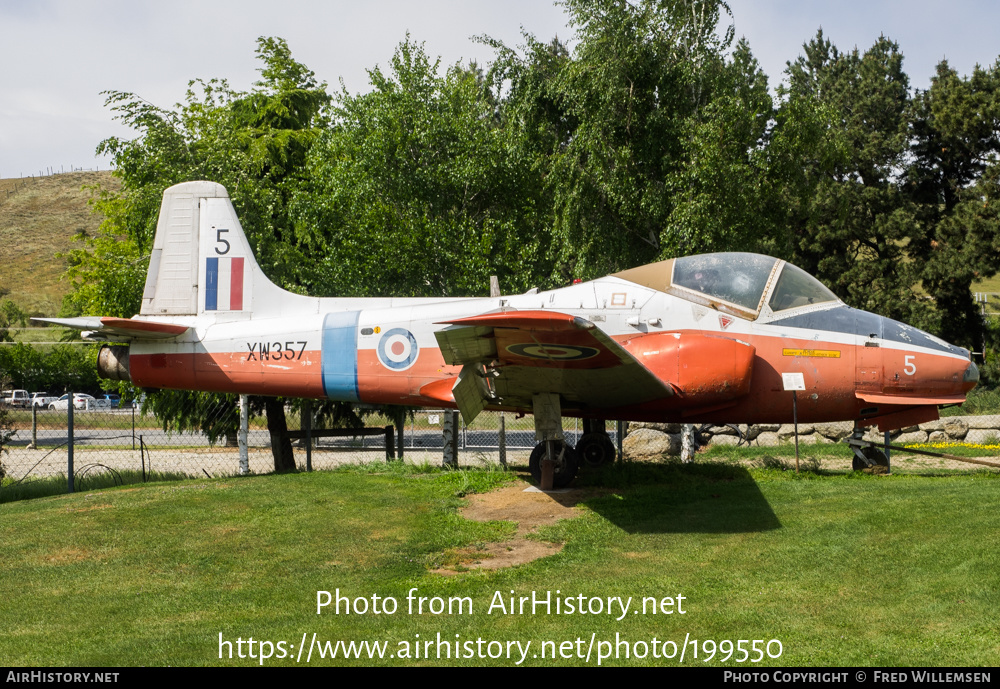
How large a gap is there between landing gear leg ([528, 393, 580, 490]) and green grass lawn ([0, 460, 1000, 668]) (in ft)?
2.05

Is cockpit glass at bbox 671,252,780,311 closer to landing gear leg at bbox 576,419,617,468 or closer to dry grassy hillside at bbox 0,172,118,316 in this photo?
landing gear leg at bbox 576,419,617,468

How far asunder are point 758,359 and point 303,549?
6.22m

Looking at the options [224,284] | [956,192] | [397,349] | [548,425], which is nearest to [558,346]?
[548,425]

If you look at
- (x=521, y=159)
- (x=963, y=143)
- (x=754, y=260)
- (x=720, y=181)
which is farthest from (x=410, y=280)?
(x=963, y=143)

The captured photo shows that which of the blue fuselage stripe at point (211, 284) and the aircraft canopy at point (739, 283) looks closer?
the aircraft canopy at point (739, 283)

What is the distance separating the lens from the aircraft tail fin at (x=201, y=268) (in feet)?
42.1

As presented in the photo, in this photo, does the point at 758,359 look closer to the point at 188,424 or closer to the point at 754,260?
the point at 754,260

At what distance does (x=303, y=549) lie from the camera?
876cm

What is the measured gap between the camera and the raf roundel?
39.1 feet

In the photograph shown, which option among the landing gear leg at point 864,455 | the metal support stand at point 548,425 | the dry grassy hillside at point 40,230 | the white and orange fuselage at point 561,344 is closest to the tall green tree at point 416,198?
the white and orange fuselage at point 561,344

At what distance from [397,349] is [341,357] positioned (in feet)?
2.86

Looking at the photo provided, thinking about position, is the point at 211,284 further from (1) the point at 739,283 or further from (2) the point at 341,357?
(1) the point at 739,283

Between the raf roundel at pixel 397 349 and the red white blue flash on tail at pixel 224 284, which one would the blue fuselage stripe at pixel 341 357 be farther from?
the red white blue flash on tail at pixel 224 284

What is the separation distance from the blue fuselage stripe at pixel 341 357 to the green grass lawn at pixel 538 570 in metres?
1.48
